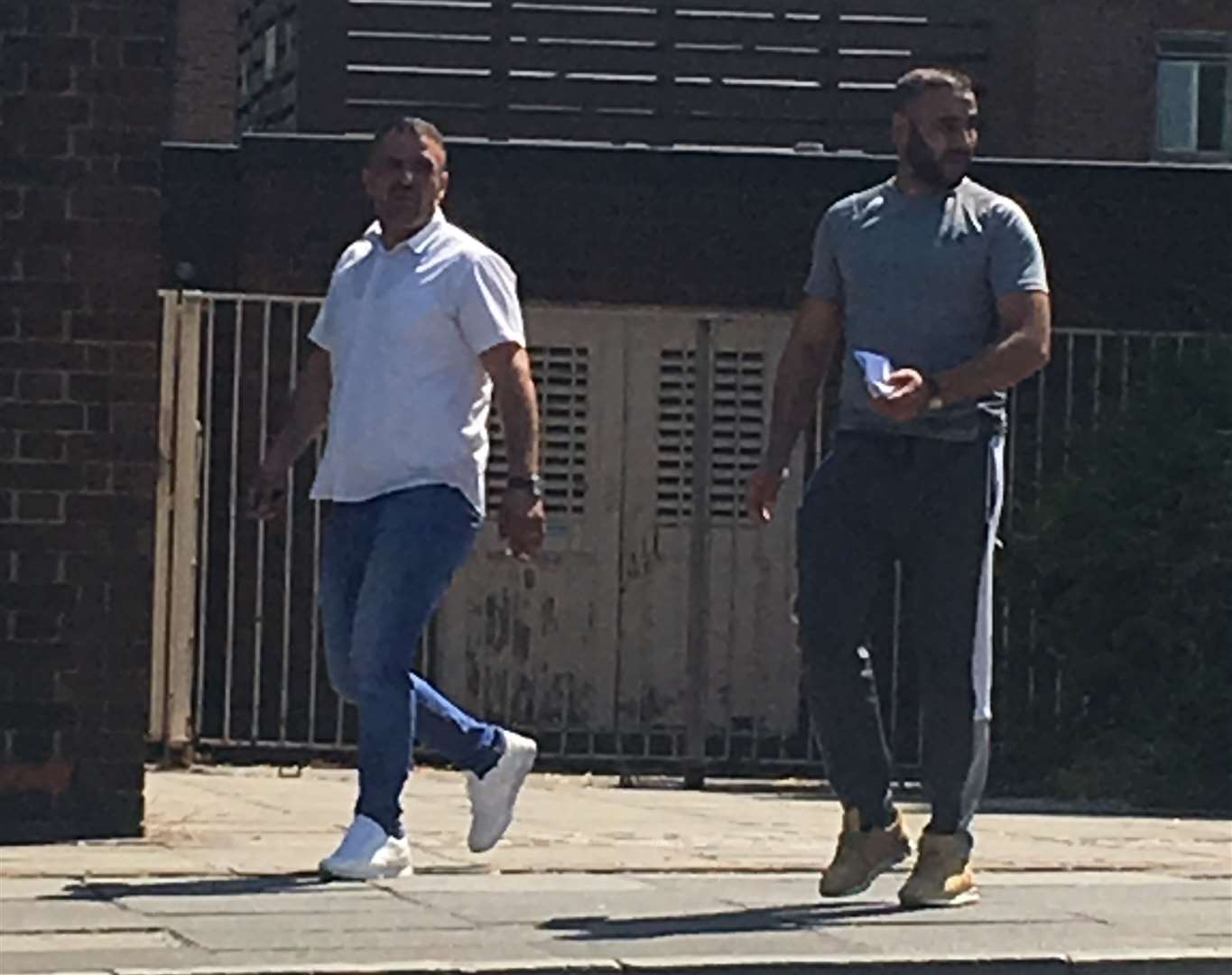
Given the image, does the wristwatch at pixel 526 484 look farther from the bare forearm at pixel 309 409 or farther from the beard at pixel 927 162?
the beard at pixel 927 162

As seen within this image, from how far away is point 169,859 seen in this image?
27.4 feet

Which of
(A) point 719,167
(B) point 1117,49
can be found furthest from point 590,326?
(B) point 1117,49

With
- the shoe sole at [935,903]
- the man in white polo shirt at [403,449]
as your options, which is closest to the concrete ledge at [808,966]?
the shoe sole at [935,903]

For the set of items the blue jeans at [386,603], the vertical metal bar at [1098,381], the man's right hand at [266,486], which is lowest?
the blue jeans at [386,603]

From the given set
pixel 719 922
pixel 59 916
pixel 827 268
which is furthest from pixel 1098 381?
pixel 59 916

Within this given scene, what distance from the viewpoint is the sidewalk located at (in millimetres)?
6613

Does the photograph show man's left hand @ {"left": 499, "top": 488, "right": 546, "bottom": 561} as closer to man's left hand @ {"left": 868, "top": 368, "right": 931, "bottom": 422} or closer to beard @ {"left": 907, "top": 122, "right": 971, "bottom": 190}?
man's left hand @ {"left": 868, "top": 368, "right": 931, "bottom": 422}

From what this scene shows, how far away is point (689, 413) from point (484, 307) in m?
7.08

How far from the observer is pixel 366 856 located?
7848mm

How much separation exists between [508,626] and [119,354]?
6.48 meters

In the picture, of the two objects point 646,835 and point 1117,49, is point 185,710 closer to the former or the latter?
point 646,835

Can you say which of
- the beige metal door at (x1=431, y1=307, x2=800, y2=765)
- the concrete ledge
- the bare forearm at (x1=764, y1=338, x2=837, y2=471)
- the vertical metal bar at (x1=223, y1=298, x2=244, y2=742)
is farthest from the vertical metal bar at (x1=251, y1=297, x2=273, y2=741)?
the concrete ledge

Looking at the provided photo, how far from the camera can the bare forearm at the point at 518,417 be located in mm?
7934

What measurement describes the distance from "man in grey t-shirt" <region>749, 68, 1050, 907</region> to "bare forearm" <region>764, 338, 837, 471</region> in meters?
0.08
